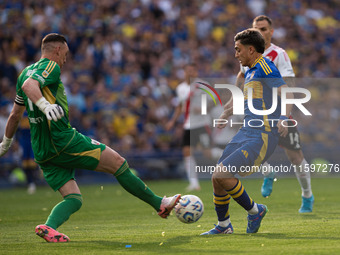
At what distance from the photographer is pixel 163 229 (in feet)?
26.5

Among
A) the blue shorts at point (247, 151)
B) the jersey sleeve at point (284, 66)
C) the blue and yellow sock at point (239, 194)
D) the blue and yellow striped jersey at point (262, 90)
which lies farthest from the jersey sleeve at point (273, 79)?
the jersey sleeve at point (284, 66)

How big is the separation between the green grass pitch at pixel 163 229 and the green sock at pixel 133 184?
420 millimetres

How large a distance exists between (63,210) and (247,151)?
7.01ft

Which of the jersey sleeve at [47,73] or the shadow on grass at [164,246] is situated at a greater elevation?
the jersey sleeve at [47,73]

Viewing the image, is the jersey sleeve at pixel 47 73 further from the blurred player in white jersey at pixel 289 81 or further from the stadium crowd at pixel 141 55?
the stadium crowd at pixel 141 55

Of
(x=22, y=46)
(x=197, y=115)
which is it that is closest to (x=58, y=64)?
(x=197, y=115)

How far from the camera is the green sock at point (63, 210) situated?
6980mm

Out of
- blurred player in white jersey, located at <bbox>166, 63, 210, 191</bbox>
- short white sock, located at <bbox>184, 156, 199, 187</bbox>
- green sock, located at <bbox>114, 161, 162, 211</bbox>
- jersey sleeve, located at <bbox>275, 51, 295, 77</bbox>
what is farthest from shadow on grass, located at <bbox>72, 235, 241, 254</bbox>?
blurred player in white jersey, located at <bbox>166, 63, 210, 191</bbox>

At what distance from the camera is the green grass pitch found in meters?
6.26

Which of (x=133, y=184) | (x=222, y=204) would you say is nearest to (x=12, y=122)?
(x=133, y=184)

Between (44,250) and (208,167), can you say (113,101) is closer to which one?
(208,167)

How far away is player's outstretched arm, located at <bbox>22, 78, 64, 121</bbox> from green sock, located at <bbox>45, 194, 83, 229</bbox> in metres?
1.16

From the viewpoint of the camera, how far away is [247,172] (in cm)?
707

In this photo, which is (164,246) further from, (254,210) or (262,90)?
(262,90)
